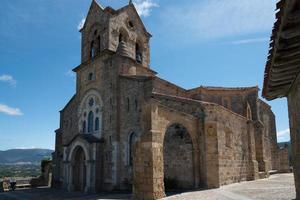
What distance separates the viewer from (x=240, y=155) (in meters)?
22.9

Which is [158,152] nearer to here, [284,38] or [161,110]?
[161,110]

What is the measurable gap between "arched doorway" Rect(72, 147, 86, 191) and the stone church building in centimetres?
9

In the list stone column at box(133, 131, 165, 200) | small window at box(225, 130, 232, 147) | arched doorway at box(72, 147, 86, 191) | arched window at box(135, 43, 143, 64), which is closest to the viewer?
stone column at box(133, 131, 165, 200)

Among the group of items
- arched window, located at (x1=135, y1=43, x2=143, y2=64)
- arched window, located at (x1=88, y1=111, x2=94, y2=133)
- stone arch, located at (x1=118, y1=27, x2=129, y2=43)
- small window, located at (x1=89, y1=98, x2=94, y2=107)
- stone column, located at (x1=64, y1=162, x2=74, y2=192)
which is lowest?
stone column, located at (x1=64, y1=162, x2=74, y2=192)

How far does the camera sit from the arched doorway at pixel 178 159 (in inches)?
763

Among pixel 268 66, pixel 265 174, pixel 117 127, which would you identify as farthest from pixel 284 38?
pixel 265 174

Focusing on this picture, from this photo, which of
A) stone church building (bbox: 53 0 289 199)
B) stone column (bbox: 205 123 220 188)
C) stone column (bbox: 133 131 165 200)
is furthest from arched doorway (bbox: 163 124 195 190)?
stone column (bbox: 133 131 165 200)

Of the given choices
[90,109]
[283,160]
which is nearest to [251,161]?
[283,160]

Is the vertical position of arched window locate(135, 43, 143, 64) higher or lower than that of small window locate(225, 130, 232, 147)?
higher

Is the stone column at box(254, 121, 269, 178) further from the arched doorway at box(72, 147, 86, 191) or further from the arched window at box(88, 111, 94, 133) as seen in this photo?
the arched doorway at box(72, 147, 86, 191)

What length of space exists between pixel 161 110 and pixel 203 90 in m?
12.8

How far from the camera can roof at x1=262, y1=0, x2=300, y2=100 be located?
363cm

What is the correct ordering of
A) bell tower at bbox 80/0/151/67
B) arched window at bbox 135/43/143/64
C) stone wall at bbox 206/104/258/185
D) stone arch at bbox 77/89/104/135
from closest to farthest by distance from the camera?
stone wall at bbox 206/104/258/185, stone arch at bbox 77/89/104/135, bell tower at bbox 80/0/151/67, arched window at bbox 135/43/143/64

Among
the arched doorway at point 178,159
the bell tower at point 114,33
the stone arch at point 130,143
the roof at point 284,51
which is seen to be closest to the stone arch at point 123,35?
the bell tower at point 114,33
